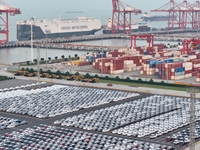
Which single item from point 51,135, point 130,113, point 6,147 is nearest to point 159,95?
point 130,113

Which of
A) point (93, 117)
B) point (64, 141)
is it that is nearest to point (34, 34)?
point (93, 117)

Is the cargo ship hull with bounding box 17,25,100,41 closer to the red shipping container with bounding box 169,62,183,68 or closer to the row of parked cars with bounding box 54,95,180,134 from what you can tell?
the red shipping container with bounding box 169,62,183,68

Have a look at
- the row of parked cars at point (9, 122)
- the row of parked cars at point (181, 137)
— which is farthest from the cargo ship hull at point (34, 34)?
the row of parked cars at point (181, 137)

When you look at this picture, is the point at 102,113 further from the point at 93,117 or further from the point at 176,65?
the point at 176,65

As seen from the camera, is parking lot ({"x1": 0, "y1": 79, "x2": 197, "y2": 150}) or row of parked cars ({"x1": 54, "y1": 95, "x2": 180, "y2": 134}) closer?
parking lot ({"x1": 0, "y1": 79, "x2": 197, "y2": 150})

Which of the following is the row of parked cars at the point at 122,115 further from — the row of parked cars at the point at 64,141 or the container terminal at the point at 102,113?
the row of parked cars at the point at 64,141

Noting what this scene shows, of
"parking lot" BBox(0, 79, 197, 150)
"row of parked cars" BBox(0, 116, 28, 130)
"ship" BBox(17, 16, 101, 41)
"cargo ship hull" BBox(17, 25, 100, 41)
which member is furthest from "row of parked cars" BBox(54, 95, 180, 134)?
"cargo ship hull" BBox(17, 25, 100, 41)

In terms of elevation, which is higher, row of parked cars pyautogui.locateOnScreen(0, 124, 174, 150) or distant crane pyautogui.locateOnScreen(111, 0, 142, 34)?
distant crane pyautogui.locateOnScreen(111, 0, 142, 34)
